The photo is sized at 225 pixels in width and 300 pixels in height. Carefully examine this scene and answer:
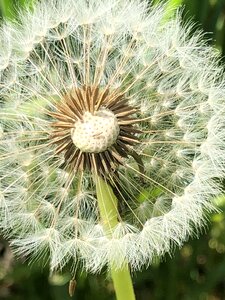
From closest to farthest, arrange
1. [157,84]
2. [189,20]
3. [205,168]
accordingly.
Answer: [205,168], [157,84], [189,20]

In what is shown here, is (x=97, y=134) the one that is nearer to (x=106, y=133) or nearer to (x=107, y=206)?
(x=106, y=133)

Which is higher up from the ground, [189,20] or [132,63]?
[189,20]

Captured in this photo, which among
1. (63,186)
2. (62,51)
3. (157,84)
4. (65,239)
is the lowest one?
(65,239)

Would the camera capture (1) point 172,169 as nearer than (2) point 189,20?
Yes

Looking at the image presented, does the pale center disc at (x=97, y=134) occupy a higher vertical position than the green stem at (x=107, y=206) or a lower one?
higher

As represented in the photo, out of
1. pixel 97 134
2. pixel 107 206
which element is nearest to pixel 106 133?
pixel 97 134

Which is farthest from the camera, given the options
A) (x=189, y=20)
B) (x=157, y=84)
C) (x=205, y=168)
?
(x=189, y=20)

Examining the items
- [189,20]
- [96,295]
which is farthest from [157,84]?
[96,295]

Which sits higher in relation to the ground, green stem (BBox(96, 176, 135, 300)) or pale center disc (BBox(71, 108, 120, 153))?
pale center disc (BBox(71, 108, 120, 153))

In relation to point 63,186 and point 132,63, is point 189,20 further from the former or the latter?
point 63,186
